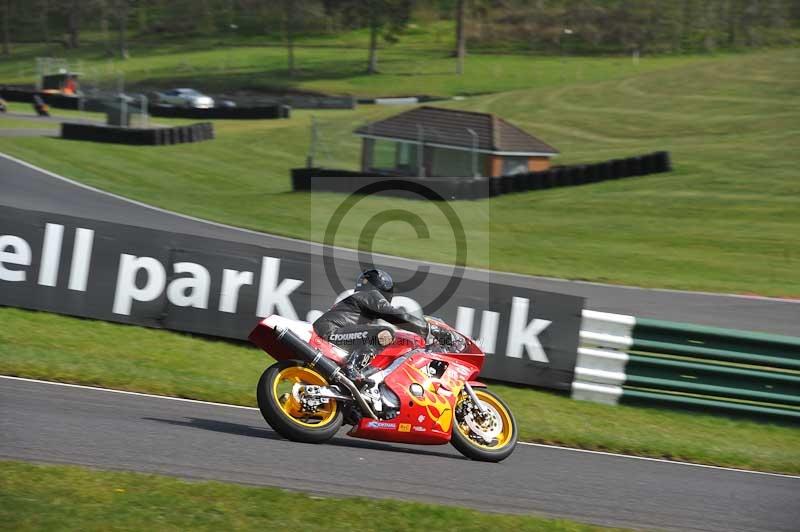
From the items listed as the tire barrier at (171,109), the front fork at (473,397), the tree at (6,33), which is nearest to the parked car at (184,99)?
the tire barrier at (171,109)

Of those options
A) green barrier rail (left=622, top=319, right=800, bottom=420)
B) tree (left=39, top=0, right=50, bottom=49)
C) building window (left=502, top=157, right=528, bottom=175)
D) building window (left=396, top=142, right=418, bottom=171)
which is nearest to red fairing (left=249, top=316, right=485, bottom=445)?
green barrier rail (left=622, top=319, right=800, bottom=420)

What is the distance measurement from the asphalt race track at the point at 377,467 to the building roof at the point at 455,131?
72.7ft

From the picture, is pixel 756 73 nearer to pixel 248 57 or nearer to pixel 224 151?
pixel 224 151

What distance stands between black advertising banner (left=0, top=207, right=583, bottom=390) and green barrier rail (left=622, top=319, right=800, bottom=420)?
856mm

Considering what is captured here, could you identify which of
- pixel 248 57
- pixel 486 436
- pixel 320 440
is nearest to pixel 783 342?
pixel 486 436

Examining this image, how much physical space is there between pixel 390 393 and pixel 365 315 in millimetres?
686

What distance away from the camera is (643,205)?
95.2ft

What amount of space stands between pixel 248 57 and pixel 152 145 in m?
46.4

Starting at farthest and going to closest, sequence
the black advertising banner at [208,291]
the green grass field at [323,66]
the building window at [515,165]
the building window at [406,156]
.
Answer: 1. the green grass field at [323,66]
2. the building window at [406,156]
3. the building window at [515,165]
4. the black advertising banner at [208,291]

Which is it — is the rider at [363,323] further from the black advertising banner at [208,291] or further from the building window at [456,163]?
the building window at [456,163]

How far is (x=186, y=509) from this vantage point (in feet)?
19.8

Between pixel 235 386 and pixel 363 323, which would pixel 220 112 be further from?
pixel 363 323

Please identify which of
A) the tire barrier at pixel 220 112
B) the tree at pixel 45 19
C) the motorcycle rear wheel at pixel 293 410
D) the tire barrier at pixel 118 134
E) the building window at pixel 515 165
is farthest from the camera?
the tree at pixel 45 19

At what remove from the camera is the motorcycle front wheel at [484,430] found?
852 centimetres
